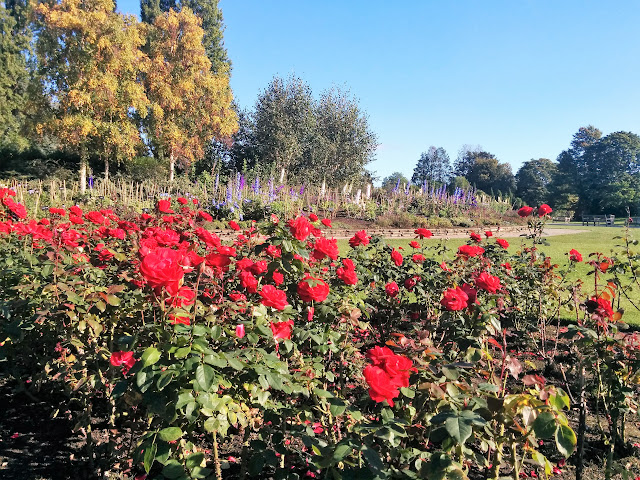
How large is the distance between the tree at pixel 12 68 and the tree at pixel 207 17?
7.45 m

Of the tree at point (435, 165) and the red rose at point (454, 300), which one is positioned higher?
the tree at point (435, 165)

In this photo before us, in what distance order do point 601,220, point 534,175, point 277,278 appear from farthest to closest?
point 534,175 → point 601,220 → point 277,278

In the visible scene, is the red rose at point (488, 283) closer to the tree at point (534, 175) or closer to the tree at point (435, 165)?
the tree at point (534, 175)

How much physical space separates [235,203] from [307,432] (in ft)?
37.0

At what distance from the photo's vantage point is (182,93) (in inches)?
816

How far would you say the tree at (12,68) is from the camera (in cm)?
2266

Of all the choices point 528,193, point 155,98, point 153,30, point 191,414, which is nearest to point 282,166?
point 155,98

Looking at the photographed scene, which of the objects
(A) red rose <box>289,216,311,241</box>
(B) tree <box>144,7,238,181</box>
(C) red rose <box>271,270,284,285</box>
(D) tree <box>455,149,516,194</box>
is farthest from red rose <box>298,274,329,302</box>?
(D) tree <box>455,149,516,194</box>

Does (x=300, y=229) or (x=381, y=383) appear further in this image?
(x=300, y=229)

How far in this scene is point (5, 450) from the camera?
6.68 ft

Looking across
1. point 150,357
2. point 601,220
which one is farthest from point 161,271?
point 601,220

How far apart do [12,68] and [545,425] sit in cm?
3088

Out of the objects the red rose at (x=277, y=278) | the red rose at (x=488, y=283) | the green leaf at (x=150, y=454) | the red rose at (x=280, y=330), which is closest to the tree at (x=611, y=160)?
the red rose at (x=488, y=283)

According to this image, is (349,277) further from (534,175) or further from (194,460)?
(534,175)
